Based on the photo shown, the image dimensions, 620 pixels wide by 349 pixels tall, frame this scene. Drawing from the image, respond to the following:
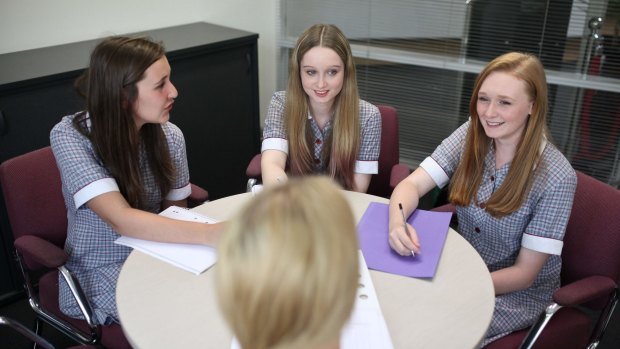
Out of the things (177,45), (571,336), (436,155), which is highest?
(177,45)

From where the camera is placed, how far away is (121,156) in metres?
1.80

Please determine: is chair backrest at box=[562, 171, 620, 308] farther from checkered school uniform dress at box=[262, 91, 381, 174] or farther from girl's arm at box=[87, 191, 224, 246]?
girl's arm at box=[87, 191, 224, 246]

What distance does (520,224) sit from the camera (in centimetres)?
179

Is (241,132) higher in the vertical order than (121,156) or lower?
lower

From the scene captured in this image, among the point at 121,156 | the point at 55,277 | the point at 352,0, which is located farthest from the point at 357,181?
the point at 352,0

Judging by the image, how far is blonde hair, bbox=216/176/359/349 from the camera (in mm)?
662

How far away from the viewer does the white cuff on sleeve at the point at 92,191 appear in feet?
5.57

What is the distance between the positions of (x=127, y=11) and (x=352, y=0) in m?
1.51

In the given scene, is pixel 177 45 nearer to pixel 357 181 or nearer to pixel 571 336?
pixel 357 181

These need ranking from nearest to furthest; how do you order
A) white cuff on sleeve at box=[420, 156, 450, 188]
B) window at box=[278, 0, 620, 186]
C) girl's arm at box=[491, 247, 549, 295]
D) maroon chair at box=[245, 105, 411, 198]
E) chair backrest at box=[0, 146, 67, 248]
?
girl's arm at box=[491, 247, 549, 295] → chair backrest at box=[0, 146, 67, 248] → white cuff on sleeve at box=[420, 156, 450, 188] → maroon chair at box=[245, 105, 411, 198] → window at box=[278, 0, 620, 186]

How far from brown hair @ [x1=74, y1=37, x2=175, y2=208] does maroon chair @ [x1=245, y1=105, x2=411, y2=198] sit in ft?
2.07

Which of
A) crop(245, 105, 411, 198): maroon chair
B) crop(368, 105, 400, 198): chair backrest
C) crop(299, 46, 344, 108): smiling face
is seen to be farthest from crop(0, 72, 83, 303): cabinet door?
crop(368, 105, 400, 198): chair backrest

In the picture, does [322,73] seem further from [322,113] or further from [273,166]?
[273,166]

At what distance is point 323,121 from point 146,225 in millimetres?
909
